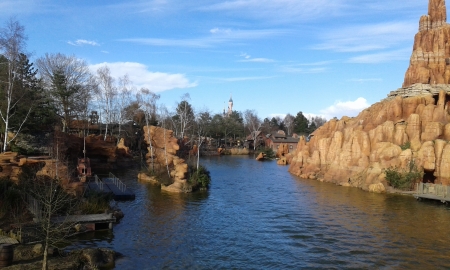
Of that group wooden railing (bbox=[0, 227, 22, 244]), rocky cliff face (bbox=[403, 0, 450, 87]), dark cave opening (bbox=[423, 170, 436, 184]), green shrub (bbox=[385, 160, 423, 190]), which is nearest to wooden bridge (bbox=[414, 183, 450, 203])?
green shrub (bbox=[385, 160, 423, 190])

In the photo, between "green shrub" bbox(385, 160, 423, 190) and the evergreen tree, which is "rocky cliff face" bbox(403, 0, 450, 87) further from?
the evergreen tree

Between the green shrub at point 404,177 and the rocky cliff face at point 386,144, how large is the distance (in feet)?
2.00

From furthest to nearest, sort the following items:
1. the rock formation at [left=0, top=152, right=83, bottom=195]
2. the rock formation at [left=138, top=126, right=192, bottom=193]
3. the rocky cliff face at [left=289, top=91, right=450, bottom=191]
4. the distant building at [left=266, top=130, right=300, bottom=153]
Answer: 1. the distant building at [left=266, top=130, right=300, bottom=153]
2. the rock formation at [left=138, top=126, right=192, bottom=193]
3. the rocky cliff face at [left=289, top=91, right=450, bottom=191]
4. the rock formation at [left=0, top=152, right=83, bottom=195]

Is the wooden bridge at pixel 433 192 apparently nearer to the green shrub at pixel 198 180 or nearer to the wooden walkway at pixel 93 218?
the green shrub at pixel 198 180

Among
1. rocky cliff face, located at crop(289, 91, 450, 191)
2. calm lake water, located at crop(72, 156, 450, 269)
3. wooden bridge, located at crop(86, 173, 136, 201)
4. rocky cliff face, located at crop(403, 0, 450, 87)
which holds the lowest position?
calm lake water, located at crop(72, 156, 450, 269)

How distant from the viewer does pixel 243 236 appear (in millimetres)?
21156

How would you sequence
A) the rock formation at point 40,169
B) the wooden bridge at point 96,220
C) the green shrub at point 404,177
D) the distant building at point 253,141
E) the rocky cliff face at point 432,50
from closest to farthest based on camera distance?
the wooden bridge at point 96,220 < the rock formation at point 40,169 < the green shrub at point 404,177 < the rocky cliff face at point 432,50 < the distant building at point 253,141

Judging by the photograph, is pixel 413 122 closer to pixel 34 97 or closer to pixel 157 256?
pixel 157 256

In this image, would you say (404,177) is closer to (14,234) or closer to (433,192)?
(433,192)

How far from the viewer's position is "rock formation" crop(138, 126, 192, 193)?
35125mm

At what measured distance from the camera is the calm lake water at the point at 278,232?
1753 centimetres

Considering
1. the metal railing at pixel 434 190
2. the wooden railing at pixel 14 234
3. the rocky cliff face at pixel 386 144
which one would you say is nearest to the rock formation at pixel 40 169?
the wooden railing at pixel 14 234

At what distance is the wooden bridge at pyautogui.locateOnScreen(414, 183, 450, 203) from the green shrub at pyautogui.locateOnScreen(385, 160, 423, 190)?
1.52 meters

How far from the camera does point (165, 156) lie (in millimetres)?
42031
